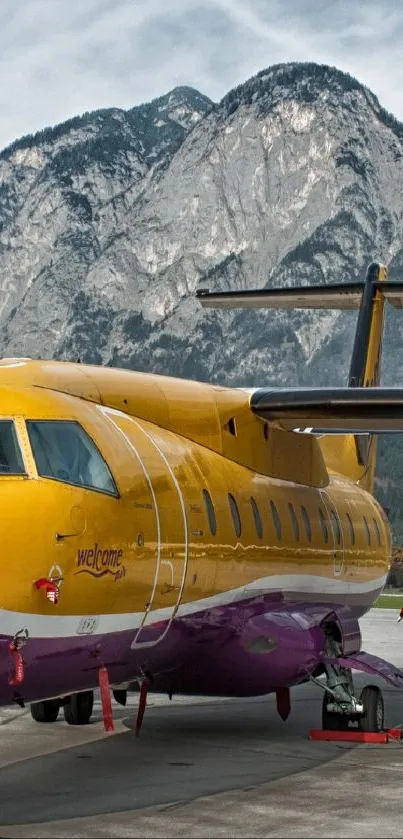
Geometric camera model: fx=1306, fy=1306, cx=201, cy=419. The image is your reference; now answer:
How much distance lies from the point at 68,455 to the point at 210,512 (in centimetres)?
234

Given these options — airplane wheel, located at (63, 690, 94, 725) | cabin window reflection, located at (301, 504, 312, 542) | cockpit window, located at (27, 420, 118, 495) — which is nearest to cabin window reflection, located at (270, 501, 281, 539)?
cabin window reflection, located at (301, 504, 312, 542)

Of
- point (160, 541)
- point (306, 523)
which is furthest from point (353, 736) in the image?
point (160, 541)

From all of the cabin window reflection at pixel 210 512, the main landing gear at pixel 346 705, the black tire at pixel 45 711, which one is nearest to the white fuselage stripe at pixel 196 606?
the cabin window reflection at pixel 210 512

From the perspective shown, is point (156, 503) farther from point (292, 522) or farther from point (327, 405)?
point (292, 522)

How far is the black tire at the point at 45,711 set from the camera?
14.0 m

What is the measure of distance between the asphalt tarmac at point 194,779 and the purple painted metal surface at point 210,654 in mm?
719

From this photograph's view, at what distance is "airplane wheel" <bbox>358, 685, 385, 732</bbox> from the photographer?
13094 mm

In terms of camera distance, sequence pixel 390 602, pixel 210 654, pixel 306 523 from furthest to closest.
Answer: pixel 390 602
pixel 306 523
pixel 210 654

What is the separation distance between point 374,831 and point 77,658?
228 cm

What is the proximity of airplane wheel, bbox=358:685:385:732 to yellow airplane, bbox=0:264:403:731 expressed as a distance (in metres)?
0.02

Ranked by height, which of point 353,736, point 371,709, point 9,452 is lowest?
point 353,736

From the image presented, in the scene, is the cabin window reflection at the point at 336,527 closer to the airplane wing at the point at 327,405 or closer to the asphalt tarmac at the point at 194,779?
the airplane wing at the point at 327,405

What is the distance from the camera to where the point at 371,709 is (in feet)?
43.3

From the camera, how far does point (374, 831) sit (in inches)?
332
